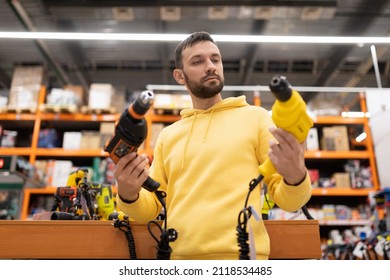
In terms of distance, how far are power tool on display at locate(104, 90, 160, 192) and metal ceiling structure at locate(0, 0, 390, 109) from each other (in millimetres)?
4780

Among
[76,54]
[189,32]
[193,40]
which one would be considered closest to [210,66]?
[193,40]

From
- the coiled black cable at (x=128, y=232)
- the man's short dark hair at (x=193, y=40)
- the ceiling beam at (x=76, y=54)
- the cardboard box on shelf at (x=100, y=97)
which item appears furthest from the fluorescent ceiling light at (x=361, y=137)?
the coiled black cable at (x=128, y=232)

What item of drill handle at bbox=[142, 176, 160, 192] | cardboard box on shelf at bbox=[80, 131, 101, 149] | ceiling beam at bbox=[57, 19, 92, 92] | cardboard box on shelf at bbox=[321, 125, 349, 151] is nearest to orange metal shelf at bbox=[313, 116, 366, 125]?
cardboard box on shelf at bbox=[321, 125, 349, 151]

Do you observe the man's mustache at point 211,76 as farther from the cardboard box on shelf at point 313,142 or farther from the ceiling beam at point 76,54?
the ceiling beam at point 76,54

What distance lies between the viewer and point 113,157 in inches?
43.1

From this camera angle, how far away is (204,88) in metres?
1.46

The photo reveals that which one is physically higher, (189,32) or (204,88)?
(189,32)

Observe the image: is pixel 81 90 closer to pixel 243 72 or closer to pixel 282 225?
pixel 243 72

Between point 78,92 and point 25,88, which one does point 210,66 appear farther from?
point 25,88

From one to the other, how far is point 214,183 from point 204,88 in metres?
0.39

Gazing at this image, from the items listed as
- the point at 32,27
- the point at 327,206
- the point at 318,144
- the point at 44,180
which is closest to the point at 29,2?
the point at 32,27

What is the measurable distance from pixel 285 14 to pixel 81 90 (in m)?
3.38

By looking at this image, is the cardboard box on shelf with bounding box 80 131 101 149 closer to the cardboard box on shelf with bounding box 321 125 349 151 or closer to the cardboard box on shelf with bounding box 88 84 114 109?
the cardboard box on shelf with bounding box 88 84 114 109

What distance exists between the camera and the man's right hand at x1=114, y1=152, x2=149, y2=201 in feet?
3.62
